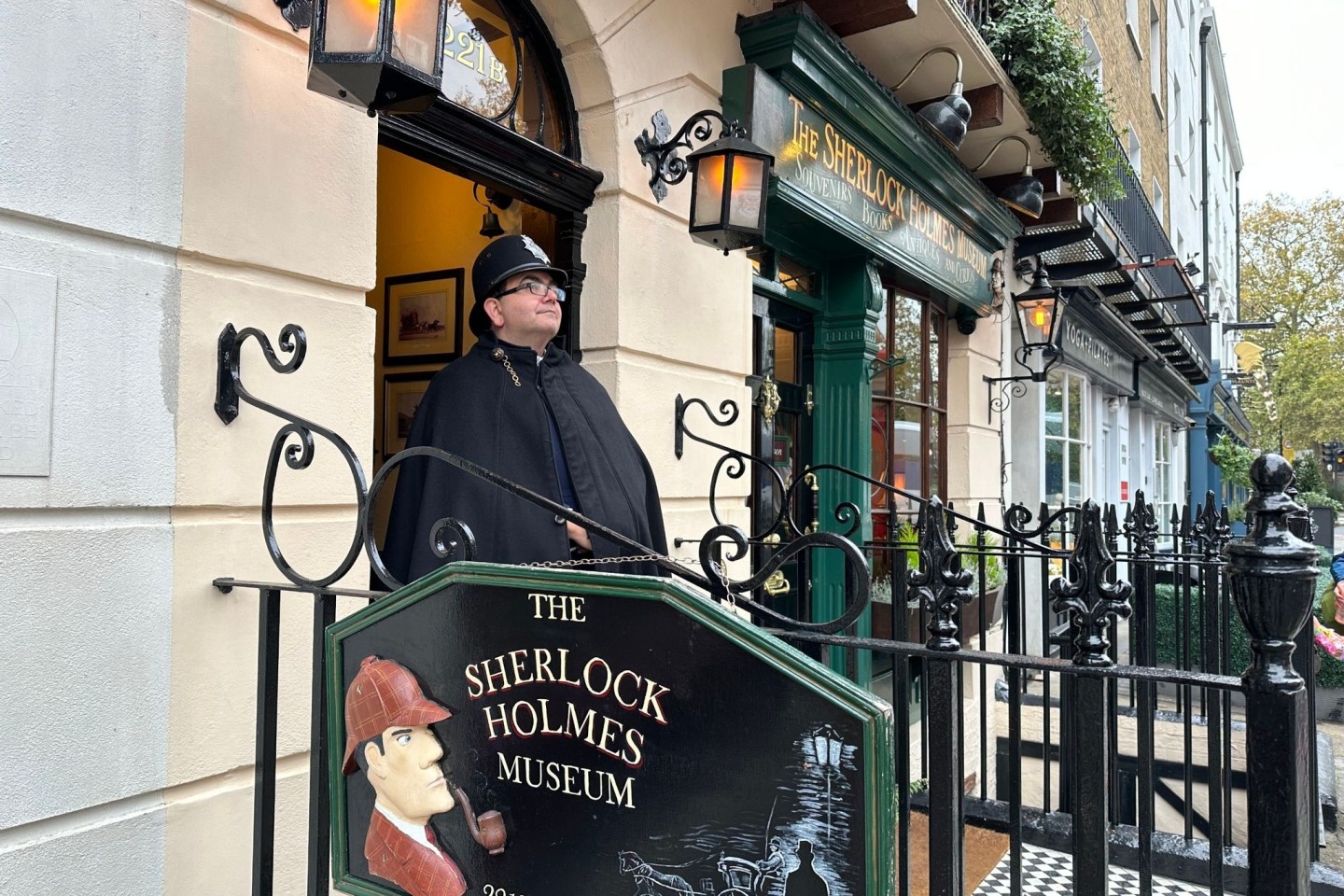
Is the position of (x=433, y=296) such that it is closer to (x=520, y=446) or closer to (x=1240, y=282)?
(x=520, y=446)

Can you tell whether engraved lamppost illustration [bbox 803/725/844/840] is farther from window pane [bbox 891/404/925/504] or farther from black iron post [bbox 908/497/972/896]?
window pane [bbox 891/404/925/504]

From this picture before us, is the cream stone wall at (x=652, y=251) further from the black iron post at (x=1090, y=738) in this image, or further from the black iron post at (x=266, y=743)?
the black iron post at (x=1090, y=738)

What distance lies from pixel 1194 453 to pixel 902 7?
2759 centimetres

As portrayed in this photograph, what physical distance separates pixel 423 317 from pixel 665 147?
70.1 inches

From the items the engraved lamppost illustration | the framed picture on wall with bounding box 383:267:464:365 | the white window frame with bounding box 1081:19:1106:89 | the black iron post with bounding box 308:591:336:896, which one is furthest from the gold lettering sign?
the white window frame with bounding box 1081:19:1106:89

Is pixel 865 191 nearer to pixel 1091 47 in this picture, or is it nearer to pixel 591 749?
pixel 591 749

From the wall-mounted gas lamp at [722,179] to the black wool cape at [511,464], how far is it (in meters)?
1.02

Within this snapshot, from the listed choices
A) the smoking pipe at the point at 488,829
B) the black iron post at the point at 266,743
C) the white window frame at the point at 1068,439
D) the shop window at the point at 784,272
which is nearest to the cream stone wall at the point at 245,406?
the black iron post at the point at 266,743

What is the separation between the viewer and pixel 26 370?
1819mm

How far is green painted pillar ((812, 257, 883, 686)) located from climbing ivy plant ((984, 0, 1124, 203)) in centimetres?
210

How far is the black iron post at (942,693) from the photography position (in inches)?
58.7

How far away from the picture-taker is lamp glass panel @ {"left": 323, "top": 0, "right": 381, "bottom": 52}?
2.01m

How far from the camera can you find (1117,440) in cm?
1534

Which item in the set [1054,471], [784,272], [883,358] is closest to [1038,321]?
[883,358]
